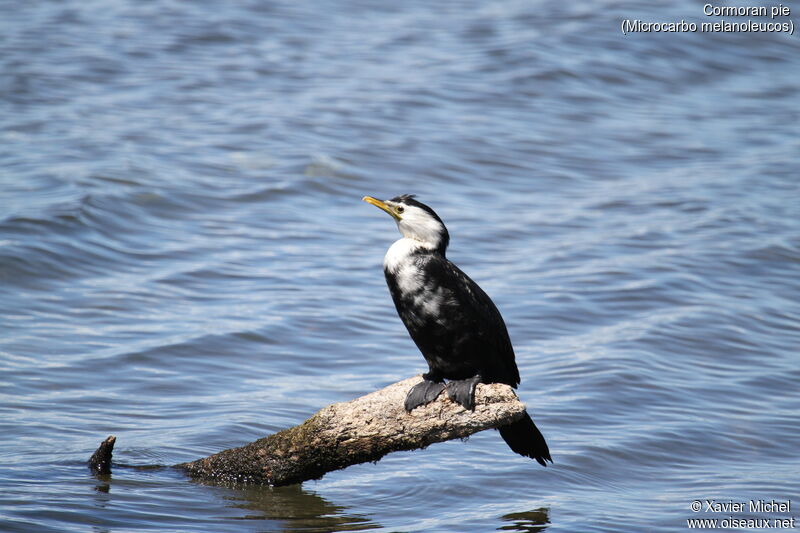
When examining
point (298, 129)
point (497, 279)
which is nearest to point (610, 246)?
point (497, 279)

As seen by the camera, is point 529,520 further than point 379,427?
Yes

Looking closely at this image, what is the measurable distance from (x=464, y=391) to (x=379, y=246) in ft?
21.0

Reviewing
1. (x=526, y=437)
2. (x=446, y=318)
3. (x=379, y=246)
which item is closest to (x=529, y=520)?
(x=526, y=437)

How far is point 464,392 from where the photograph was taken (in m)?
4.81

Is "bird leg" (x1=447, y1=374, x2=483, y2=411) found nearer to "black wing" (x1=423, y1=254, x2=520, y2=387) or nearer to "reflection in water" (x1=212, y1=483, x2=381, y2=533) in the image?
"black wing" (x1=423, y1=254, x2=520, y2=387)

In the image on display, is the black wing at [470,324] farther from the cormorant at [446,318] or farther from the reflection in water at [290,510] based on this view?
the reflection in water at [290,510]

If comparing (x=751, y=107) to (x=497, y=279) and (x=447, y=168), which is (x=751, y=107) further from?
(x=497, y=279)

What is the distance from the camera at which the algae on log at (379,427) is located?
15.7 feet

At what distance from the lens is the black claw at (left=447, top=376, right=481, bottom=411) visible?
4.78 metres

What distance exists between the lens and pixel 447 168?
44.8ft

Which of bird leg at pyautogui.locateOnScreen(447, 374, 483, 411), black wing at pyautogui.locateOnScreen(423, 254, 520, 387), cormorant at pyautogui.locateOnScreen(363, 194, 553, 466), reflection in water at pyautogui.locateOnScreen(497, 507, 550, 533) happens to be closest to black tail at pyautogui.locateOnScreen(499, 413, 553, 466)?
cormorant at pyautogui.locateOnScreen(363, 194, 553, 466)

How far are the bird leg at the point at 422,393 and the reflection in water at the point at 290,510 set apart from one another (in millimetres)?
1034

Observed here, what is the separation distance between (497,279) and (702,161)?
17.3 feet

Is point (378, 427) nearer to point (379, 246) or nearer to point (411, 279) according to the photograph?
point (411, 279)
